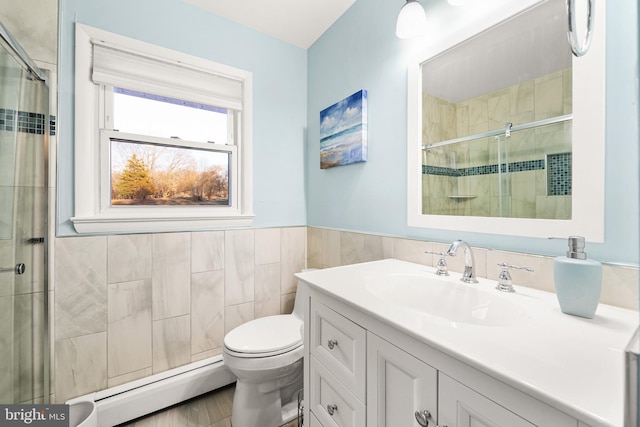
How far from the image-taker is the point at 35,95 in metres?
1.26

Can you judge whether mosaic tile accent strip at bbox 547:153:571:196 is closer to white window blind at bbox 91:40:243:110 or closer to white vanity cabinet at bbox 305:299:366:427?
white vanity cabinet at bbox 305:299:366:427

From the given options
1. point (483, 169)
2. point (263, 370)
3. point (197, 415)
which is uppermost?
point (483, 169)

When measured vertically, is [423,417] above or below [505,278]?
below

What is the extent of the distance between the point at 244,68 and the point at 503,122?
1.65 metres

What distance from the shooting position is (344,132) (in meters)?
1.65

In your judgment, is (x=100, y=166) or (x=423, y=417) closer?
(x=423, y=417)

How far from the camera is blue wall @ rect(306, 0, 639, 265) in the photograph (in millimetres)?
683

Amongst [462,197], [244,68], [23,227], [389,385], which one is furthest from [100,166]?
[462,197]

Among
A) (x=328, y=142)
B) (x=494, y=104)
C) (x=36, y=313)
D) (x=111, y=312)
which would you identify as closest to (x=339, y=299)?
(x=494, y=104)

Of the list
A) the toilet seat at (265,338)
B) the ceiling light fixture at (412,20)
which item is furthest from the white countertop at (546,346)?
the ceiling light fixture at (412,20)

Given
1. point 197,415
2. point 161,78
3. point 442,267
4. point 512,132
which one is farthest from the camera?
point 161,78

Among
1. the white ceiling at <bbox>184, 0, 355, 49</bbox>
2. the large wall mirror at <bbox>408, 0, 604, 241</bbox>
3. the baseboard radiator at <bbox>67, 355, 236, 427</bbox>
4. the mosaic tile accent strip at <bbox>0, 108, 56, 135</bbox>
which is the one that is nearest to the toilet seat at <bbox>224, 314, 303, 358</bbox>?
the baseboard radiator at <bbox>67, 355, 236, 427</bbox>

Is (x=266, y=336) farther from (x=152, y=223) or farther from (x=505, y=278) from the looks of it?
(x=505, y=278)

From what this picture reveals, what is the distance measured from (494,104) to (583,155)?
35cm
